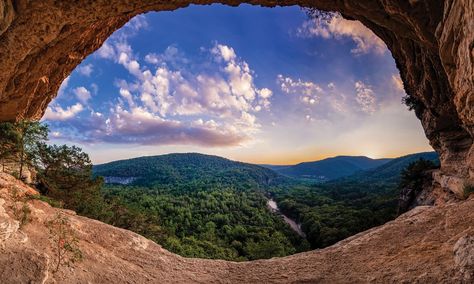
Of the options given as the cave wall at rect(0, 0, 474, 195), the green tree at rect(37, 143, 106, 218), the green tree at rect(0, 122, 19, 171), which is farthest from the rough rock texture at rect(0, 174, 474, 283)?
the green tree at rect(37, 143, 106, 218)

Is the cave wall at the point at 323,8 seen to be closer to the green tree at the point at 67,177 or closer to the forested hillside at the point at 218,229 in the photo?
the green tree at the point at 67,177

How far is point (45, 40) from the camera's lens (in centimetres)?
1294

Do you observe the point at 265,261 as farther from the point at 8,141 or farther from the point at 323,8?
the point at 8,141

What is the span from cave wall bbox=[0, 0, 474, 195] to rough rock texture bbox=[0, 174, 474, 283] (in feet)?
18.8

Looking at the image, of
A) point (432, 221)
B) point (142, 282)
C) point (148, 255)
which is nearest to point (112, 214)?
point (148, 255)

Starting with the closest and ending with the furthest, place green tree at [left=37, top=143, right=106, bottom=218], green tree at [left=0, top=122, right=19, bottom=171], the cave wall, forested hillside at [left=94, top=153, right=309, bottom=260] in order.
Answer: the cave wall
green tree at [left=0, top=122, right=19, bottom=171]
green tree at [left=37, top=143, right=106, bottom=218]
forested hillside at [left=94, top=153, right=309, bottom=260]

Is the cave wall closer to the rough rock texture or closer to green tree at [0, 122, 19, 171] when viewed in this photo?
green tree at [0, 122, 19, 171]

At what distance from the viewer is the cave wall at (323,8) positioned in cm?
1095

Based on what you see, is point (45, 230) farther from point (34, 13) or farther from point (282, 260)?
point (282, 260)

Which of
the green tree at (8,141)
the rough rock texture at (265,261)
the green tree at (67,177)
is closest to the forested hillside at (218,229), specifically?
the green tree at (67,177)

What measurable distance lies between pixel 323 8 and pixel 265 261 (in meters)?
13.4

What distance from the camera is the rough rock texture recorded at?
26.0 feet

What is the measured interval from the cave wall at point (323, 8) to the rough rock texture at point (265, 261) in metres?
5.73

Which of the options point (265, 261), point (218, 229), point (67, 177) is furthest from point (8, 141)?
point (218, 229)
